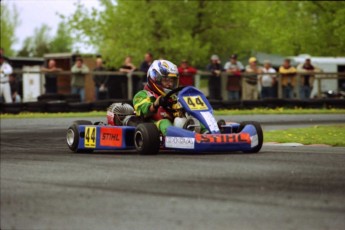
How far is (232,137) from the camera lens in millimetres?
10398

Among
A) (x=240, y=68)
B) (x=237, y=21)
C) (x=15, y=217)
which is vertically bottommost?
(x=15, y=217)

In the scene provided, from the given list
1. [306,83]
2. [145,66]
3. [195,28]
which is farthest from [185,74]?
[195,28]

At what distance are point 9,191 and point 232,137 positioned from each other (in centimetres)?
355

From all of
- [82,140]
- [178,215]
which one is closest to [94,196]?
[178,215]

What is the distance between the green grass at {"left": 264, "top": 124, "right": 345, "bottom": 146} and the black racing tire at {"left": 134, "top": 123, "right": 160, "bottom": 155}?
283 cm

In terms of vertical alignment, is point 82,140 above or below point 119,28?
below

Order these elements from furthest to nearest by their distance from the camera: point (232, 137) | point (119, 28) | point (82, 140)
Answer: point (119, 28) < point (82, 140) < point (232, 137)

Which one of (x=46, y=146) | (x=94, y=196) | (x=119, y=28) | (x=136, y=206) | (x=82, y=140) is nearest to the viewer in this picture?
(x=136, y=206)

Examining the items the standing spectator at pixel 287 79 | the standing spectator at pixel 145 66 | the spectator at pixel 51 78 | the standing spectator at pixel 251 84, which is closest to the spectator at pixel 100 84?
the standing spectator at pixel 145 66

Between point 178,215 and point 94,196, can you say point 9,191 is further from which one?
point 178,215

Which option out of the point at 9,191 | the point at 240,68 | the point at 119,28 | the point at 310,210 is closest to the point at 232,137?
the point at 9,191

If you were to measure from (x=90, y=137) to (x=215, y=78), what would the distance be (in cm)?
1370

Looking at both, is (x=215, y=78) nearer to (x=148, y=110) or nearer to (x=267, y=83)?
(x=267, y=83)

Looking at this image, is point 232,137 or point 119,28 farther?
point 119,28
